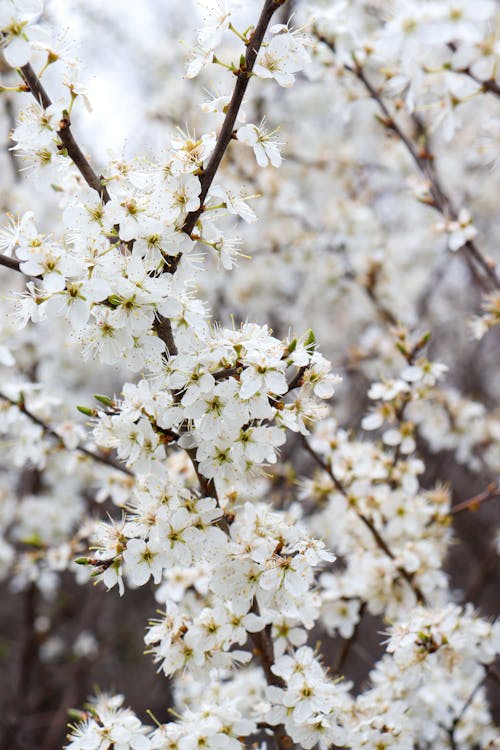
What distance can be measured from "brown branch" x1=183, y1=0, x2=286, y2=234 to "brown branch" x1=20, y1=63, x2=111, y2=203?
0.23 meters

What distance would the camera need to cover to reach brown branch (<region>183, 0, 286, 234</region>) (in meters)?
1.48

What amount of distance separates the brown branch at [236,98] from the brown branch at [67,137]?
232 mm

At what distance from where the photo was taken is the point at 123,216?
148cm

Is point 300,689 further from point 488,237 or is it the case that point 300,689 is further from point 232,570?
point 488,237

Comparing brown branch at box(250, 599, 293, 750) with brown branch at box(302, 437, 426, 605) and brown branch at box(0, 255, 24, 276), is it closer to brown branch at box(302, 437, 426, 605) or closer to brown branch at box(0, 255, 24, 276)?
brown branch at box(302, 437, 426, 605)

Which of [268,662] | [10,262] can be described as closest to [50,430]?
[10,262]

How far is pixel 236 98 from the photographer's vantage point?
152cm

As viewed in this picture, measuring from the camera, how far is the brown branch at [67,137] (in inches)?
59.6

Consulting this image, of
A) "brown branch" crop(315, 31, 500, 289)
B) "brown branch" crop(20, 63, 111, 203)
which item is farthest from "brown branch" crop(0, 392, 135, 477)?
"brown branch" crop(315, 31, 500, 289)

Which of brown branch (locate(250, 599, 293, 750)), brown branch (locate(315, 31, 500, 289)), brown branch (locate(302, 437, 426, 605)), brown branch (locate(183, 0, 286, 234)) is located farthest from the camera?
brown branch (locate(315, 31, 500, 289))

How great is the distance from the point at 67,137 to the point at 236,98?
395 mm

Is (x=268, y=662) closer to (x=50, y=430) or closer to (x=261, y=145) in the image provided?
(x=50, y=430)

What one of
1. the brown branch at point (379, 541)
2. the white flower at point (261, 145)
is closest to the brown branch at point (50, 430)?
the brown branch at point (379, 541)

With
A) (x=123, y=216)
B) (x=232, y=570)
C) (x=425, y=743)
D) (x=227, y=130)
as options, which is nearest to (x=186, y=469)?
(x=232, y=570)
